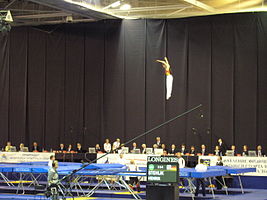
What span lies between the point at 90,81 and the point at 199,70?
599 centimetres

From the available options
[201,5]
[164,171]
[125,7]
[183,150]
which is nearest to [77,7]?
[125,7]

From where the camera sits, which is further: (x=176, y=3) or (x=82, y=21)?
(x=82, y=21)

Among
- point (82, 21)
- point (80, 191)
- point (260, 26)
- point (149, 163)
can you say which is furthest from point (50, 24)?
point (149, 163)

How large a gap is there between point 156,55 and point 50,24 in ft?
21.6

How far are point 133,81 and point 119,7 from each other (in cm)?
393

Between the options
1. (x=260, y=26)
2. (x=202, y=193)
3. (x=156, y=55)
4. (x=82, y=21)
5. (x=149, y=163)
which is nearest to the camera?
(x=149, y=163)

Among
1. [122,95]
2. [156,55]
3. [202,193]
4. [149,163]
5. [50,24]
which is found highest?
[50,24]

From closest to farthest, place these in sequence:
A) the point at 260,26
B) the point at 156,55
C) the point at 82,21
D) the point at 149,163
Answer: 1. the point at 149,163
2. the point at 260,26
3. the point at 156,55
4. the point at 82,21

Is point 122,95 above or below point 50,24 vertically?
below

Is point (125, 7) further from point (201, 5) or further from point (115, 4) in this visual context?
point (201, 5)

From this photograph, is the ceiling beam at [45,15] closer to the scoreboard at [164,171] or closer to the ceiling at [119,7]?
the ceiling at [119,7]

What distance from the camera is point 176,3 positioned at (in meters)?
24.8

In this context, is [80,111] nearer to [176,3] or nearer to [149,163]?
[176,3]

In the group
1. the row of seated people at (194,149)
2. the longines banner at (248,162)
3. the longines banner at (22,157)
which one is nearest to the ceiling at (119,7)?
the row of seated people at (194,149)
